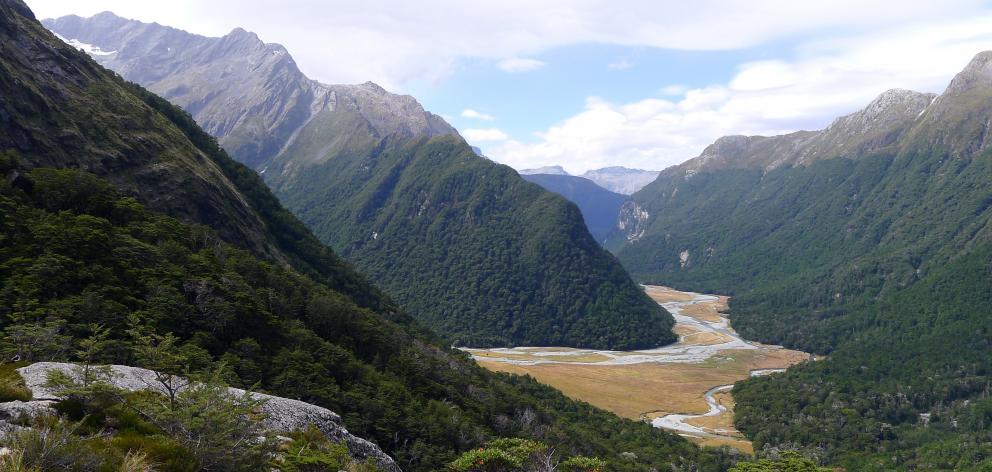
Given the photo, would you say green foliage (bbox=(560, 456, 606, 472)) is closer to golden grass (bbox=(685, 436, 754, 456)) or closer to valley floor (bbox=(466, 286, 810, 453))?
golden grass (bbox=(685, 436, 754, 456))

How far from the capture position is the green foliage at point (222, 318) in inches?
1345

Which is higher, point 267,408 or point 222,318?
point 222,318

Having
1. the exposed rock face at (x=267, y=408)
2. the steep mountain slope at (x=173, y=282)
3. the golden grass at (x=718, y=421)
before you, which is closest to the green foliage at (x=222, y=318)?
the steep mountain slope at (x=173, y=282)

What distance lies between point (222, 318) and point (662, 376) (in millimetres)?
138482

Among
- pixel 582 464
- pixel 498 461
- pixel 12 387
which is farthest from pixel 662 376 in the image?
pixel 12 387

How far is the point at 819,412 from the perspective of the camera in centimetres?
12250

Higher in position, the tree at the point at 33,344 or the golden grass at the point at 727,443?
the tree at the point at 33,344

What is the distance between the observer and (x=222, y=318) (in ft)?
137

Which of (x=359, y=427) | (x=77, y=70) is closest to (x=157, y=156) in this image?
(x=77, y=70)

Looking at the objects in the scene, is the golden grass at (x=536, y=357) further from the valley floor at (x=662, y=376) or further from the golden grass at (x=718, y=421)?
the golden grass at (x=718, y=421)

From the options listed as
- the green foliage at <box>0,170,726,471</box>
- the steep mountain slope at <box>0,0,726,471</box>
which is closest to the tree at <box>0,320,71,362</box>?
the steep mountain slope at <box>0,0,726,471</box>

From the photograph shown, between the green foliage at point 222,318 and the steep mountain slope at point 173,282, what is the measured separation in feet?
0.45

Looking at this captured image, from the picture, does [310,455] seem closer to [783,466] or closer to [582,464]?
[582,464]

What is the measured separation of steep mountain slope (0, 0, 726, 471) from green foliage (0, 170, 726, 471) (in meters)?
0.14
